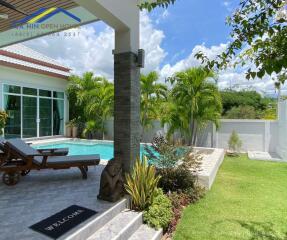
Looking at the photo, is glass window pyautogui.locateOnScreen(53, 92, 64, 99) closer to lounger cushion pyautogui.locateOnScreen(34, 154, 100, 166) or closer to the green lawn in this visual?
lounger cushion pyautogui.locateOnScreen(34, 154, 100, 166)

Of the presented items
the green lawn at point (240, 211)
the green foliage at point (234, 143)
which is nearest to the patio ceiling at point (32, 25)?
the green lawn at point (240, 211)

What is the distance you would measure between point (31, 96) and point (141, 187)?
1380 cm

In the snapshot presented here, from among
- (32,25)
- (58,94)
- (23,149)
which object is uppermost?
(32,25)

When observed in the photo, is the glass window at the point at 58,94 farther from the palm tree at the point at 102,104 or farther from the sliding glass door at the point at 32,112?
the palm tree at the point at 102,104

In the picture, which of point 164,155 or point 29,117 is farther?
point 29,117

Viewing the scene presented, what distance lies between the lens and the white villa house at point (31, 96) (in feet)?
47.7

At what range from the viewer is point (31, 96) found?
53.2ft

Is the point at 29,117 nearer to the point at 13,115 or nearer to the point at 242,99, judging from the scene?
the point at 13,115

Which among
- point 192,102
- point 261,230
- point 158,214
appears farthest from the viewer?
point 192,102

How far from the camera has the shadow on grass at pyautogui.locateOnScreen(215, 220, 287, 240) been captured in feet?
14.5

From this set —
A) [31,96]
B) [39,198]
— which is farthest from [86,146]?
[39,198]

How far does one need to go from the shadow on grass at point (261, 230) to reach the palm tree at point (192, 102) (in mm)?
8316

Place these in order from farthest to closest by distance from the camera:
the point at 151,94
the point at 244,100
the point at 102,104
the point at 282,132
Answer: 1. the point at 244,100
2. the point at 102,104
3. the point at 151,94
4. the point at 282,132

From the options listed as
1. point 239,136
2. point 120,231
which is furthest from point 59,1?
point 239,136
